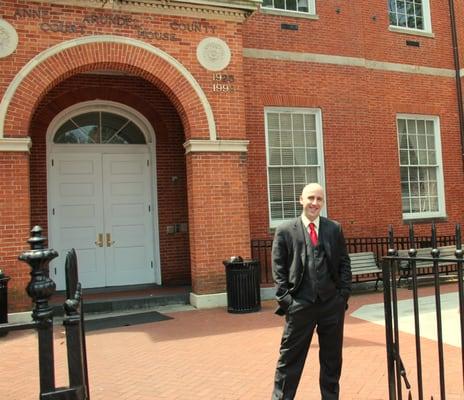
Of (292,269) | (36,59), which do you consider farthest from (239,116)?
(292,269)

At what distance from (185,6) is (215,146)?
105 inches

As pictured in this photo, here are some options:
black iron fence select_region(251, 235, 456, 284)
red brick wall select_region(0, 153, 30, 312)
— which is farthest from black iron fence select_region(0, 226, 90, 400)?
black iron fence select_region(251, 235, 456, 284)

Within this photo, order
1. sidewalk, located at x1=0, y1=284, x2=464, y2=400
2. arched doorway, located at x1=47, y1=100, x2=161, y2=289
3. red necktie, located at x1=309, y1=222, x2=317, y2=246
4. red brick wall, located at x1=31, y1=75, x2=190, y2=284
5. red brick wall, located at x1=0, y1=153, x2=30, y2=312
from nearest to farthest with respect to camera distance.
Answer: red necktie, located at x1=309, y1=222, x2=317, y2=246 → sidewalk, located at x1=0, y1=284, x2=464, y2=400 → red brick wall, located at x1=0, y1=153, x2=30, y2=312 → arched doorway, located at x1=47, y1=100, x2=161, y2=289 → red brick wall, located at x1=31, y1=75, x2=190, y2=284

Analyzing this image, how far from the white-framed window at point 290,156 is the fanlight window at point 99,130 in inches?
118

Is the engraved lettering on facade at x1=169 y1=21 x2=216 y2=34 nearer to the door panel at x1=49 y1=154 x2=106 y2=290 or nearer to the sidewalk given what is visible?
the door panel at x1=49 y1=154 x2=106 y2=290

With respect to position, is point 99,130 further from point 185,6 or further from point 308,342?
point 308,342

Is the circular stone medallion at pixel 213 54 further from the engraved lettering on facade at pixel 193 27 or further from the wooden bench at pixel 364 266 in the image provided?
the wooden bench at pixel 364 266

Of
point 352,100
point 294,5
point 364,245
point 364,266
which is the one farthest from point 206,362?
point 294,5

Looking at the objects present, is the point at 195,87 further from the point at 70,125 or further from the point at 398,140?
the point at 398,140

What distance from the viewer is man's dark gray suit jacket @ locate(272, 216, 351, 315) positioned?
3.93 m

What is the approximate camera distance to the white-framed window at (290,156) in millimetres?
11164

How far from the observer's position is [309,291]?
388 cm

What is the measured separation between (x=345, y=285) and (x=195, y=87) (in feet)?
20.4

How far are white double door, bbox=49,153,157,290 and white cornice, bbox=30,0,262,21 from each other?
317 centimetres
